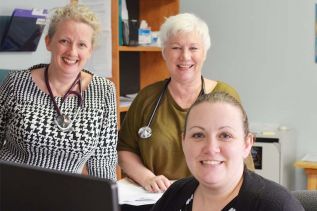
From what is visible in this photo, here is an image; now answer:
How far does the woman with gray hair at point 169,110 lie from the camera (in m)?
2.03

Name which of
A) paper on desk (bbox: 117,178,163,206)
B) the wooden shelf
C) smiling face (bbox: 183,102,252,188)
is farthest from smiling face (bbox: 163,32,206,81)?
the wooden shelf

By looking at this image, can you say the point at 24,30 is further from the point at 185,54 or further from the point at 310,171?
the point at 310,171

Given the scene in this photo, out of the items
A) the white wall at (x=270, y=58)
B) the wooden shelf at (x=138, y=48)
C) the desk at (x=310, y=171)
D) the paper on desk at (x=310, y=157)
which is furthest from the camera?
the white wall at (x=270, y=58)

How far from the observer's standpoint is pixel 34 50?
8.86 feet

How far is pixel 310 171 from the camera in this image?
11.7 feet

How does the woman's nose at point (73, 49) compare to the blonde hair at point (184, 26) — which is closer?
the woman's nose at point (73, 49)

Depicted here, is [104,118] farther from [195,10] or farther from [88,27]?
[195,10]

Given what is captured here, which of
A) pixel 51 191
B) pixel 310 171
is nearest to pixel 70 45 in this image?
pixel 51 191

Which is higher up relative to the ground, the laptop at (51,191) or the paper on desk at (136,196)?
the laptop at (51,191)

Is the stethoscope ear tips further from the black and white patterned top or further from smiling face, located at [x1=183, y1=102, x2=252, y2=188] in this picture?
smiling face, located at [x1=183, y1=102, x2=252, y2=188]

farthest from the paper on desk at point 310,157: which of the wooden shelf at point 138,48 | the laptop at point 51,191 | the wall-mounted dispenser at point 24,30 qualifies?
the laptop at point 51,191

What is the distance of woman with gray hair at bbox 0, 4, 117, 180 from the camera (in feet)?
6.31

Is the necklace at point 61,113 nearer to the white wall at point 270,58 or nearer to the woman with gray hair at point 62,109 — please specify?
the woman with gray hair at point 62,109

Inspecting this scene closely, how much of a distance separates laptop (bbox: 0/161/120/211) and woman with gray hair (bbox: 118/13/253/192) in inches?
47.0
